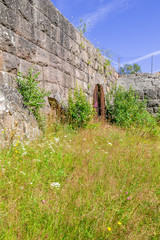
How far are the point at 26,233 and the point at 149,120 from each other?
22.7 feet

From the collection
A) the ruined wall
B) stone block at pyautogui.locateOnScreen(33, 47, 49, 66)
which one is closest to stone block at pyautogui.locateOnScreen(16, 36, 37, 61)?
the ruined wall

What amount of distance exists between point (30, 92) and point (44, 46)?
4.45 feet

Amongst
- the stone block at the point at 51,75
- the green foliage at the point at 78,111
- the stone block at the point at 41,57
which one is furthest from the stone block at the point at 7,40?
the green foliage at the point at 78,111

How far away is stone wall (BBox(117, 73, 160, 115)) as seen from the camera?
10.8 meters

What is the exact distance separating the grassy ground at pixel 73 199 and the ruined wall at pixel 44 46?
168 cm

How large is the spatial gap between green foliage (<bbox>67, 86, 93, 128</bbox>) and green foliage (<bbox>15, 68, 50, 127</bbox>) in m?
1.36

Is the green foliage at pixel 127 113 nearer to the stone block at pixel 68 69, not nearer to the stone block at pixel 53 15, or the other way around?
the stone block at pixel 68 69

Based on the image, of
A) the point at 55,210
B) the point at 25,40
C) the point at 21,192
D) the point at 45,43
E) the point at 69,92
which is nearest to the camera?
the point at 55,210

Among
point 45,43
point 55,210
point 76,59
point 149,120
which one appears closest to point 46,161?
point 55,210

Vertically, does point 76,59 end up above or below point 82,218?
above

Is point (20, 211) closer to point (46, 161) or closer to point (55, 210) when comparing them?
point (55, 210)

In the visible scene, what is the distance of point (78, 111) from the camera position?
577 centimetres

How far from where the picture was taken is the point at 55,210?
1.82m

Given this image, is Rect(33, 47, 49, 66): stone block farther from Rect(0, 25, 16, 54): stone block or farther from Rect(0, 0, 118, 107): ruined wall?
Rect(0, 25, 16, 54): stone block
